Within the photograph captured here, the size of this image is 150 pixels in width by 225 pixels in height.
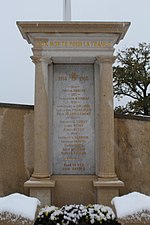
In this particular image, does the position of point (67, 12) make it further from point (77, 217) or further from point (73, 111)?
point (77, 217)

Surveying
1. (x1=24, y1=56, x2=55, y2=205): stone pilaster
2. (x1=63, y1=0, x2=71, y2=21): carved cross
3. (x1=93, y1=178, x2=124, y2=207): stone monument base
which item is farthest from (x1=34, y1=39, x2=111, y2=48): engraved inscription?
(x1=93, y1=178, x2=124, y2=207): stone monument base

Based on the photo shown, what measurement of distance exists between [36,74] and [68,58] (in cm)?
90

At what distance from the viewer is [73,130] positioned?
8.84m

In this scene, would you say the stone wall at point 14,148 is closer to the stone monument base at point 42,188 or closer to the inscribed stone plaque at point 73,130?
the inscribed stone plaque at point 73,130

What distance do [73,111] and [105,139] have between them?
115 centimetres

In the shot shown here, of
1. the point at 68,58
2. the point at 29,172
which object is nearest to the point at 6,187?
the point at 29,172

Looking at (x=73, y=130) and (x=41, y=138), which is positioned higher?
(x=73, y=130)

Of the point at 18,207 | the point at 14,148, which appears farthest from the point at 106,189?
the point at 18,207

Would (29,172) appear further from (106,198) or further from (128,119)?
(128,119)

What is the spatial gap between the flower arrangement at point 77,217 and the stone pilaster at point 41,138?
3858 mm

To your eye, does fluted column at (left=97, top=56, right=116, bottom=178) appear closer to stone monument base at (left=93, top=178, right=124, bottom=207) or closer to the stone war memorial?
the stone war memorial

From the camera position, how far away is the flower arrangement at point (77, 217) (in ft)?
13.6

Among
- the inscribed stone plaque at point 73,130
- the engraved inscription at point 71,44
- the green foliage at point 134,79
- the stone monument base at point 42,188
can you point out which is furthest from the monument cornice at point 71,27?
the green foliage at point 134,79

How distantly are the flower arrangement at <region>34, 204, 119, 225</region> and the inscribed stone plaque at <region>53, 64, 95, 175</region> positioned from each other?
4419 mm
